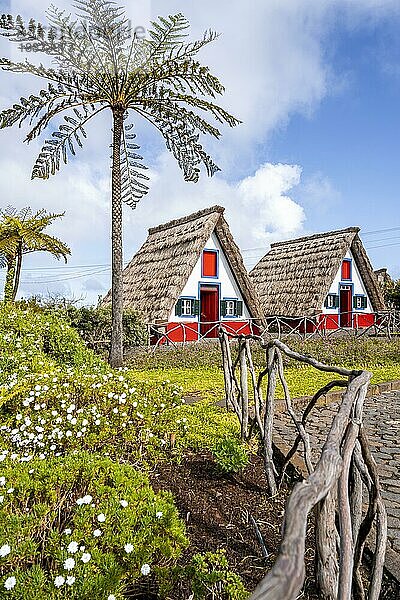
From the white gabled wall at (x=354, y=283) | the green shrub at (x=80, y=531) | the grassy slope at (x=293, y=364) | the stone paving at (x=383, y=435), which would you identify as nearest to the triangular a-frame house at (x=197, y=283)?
the grassy slope at (x=293, y=364)

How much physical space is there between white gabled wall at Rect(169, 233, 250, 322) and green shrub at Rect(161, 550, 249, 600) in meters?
16.4

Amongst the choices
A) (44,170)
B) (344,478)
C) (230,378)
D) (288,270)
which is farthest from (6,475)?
(288,270)

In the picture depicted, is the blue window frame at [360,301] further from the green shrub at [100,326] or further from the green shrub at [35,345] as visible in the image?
the green shrub at [35,345]

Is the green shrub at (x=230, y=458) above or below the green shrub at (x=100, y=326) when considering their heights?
below

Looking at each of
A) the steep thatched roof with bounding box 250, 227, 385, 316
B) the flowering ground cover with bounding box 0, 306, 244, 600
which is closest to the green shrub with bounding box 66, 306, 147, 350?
the flowering ground cover with bounding box 0, 306, 244, 600

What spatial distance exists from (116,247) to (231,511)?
9548 mm

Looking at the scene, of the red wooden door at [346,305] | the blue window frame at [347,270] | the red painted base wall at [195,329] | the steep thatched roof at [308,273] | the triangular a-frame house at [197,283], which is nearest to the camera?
the triangular a-frame house at [197,283]

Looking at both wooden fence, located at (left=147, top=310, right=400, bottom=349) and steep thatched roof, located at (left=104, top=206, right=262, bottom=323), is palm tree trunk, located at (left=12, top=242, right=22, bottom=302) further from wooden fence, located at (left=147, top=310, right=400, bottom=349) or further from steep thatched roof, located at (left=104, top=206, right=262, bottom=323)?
wooden fence, located at (left=147, top=310, right=400, bottom=349)

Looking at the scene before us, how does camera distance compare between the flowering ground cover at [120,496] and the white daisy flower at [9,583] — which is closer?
the white daisy flower at [9,583]

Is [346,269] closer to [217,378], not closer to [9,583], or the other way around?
[217,378]

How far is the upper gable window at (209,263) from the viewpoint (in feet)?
65.2

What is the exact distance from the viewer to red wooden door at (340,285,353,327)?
2598 cm

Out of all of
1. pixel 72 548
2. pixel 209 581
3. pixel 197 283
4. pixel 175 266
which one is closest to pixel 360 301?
pixel 197 283

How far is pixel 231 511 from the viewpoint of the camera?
3564mm
